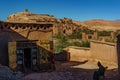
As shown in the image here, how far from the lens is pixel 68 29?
2261 inches

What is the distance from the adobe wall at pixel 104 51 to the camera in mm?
23169

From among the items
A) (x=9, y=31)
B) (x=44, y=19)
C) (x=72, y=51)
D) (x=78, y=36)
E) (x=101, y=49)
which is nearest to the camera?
(x=9, y=31)

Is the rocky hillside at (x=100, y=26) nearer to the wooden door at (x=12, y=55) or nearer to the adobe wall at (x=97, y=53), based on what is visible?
the adobe wall at (x=97, y=53)

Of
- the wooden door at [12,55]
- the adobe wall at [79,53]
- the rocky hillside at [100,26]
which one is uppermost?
the rocky hillside at [100,26]

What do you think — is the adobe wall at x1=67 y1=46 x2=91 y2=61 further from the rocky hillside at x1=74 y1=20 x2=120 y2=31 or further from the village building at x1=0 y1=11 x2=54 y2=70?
the rocky hillside at x1=74 y1=20 x2=120 y2=31

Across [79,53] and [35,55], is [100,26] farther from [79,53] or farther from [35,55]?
[35,55]

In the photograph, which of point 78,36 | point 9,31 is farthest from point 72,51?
point 78,36

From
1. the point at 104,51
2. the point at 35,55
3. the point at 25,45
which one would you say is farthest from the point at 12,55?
the point at 104,51

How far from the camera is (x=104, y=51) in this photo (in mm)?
24562

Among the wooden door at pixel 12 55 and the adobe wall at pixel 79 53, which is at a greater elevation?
the wooden door at pixel 12 55

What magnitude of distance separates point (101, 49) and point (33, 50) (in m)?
6.96

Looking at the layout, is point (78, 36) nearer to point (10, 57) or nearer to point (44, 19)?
point (44, 19)

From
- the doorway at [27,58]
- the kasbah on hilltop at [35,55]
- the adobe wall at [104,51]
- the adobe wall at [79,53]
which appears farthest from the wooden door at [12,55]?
the adobe wall at [79,53]

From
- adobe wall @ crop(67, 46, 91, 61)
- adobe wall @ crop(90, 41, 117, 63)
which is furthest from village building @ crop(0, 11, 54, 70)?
adobe wall @ crop(67, 46, 91, 61)
